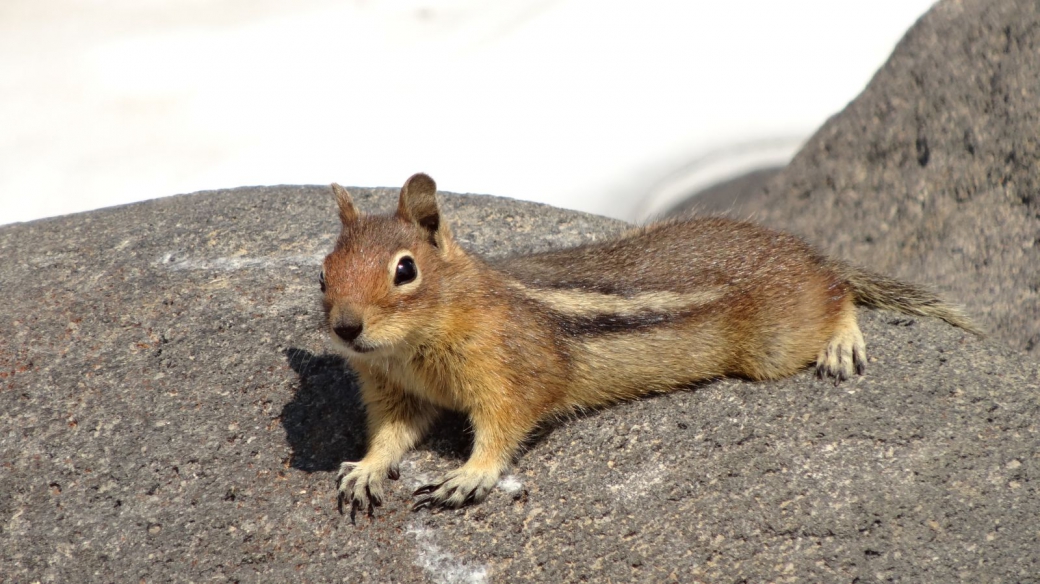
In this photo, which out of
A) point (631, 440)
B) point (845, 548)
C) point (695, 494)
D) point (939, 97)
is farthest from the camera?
point (939, 97)

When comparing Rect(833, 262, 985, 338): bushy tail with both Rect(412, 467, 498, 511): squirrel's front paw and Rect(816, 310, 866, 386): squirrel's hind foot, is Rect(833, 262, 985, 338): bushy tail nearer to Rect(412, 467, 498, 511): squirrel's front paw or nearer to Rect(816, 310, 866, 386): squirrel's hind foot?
Rect(816, 310, 866, 386): squirrel's hind foot

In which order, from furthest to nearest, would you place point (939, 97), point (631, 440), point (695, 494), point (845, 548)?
point (939, 97) < point (631, 440) < point (695, 494) < point (845, 548)

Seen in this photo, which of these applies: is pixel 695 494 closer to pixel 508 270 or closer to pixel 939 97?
pixel 508 270

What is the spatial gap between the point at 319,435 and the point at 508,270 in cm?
102

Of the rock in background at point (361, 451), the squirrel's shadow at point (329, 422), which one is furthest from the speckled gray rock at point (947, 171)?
the squirrel's shadow at point (329, 422)

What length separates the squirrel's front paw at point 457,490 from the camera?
370 centimetres

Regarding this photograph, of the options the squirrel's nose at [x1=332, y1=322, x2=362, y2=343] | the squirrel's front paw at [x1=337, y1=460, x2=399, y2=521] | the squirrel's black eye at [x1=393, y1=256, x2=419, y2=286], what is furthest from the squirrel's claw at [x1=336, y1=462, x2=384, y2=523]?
the squirrel's black eye at [x1=393, y1=256, x2=419, y2=286]

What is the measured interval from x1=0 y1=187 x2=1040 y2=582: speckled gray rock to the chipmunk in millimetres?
115

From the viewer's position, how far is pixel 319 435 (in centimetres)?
408

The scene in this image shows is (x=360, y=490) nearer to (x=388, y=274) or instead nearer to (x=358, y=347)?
(x=358, y=347)

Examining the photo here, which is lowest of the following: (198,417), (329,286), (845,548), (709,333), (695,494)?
(845,548)

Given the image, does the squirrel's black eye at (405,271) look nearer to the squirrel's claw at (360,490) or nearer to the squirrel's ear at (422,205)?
the squirrel's ear at (422,205)

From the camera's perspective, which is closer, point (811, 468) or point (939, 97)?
point (811, 468)

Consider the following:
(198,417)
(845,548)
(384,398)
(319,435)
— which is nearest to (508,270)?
(384,398)
